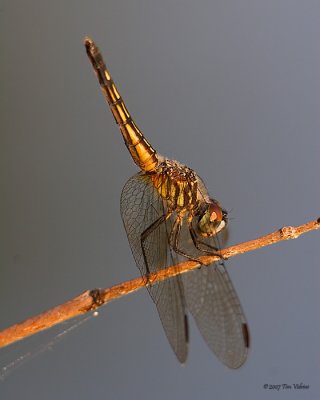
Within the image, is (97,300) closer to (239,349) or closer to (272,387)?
(239,349)

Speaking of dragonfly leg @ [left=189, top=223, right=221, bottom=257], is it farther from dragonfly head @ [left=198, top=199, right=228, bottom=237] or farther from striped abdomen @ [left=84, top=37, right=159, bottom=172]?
striped abdomen @ [left=84, top=37, right=159, bottom=172]

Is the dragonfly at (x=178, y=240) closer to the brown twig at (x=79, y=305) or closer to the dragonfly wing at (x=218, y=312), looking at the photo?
the dragonfly wing at (x=218, y=312)

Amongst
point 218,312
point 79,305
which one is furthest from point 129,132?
point 79,305

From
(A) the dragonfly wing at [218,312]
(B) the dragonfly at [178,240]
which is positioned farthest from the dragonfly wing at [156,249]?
(A) the dragonfly wing at [218,312]

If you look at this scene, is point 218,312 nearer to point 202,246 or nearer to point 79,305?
point 202,246

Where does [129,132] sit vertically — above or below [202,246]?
above

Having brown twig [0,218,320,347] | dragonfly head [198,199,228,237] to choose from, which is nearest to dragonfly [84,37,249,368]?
dragonfly head [198,199,228,237]
